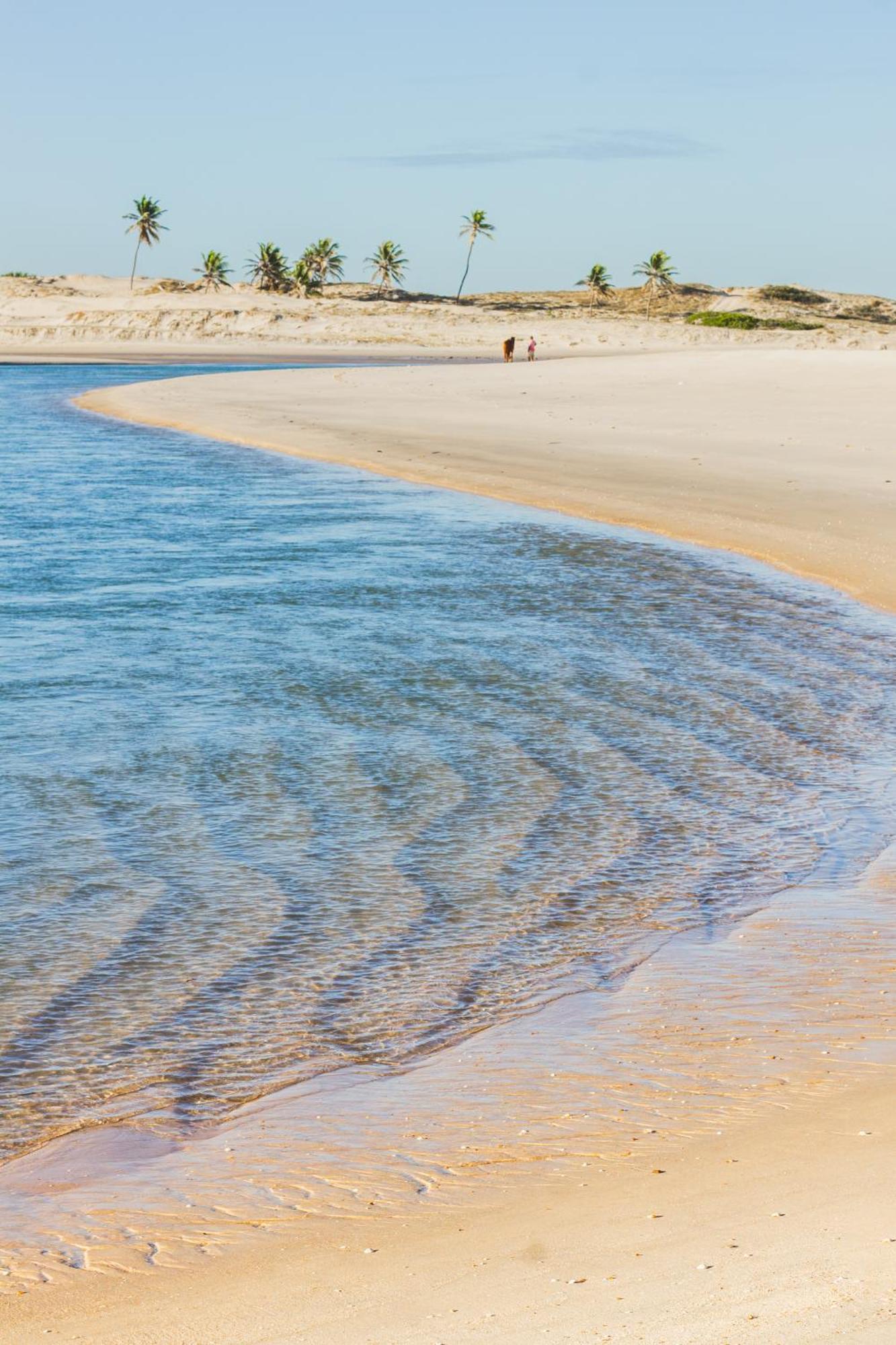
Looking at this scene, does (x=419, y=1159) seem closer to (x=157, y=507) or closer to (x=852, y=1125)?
(x=852, y=1125)

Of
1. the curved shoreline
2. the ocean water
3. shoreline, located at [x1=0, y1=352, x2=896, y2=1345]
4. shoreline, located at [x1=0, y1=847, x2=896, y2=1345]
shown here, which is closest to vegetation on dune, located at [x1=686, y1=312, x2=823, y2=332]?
the curved shoreline

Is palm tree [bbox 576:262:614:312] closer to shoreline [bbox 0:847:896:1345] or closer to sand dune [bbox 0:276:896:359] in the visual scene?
sand dune [bbox 0:276:896:359]

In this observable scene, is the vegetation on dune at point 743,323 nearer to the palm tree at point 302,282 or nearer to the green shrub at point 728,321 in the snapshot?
the green shrub at point 728,321

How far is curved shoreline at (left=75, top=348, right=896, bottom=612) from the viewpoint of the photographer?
16750 millimetres

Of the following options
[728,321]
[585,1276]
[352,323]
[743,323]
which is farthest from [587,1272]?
[728,321]

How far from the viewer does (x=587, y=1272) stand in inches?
131

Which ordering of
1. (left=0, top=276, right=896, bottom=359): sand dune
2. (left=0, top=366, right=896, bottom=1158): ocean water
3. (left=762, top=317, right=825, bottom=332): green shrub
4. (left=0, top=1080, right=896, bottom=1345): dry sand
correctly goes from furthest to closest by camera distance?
(left=762, top=317, right=825, bottom=332): green shrub → (left=0, top=276, right=896, bottom=359): sand dune → (left=0, top=366, right=896, bottom=1158): ocean water → (left=0, top=1080, right=896, bottom=1345): dry sand

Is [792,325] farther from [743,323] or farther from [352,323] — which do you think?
[352,323]

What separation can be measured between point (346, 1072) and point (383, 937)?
1.13 meters

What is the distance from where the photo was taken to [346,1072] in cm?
477

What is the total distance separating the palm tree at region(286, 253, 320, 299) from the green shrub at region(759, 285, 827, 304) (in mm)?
38511

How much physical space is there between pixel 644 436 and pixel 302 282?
3919 inches

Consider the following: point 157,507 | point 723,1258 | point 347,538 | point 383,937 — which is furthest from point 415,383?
point 723,1258

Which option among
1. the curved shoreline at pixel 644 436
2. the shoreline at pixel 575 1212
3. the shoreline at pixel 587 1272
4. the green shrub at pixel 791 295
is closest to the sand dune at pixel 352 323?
the green shrub at pixel 791 295
